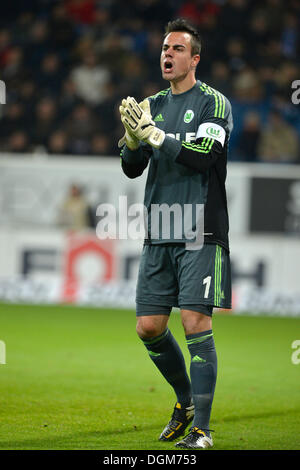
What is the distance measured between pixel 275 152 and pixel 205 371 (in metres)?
9.56

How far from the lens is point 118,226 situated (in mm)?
11766

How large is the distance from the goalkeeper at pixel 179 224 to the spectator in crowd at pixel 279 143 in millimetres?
8783

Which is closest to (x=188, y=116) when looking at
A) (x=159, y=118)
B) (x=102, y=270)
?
(x=159, y=118)

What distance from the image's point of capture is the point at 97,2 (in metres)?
17.0

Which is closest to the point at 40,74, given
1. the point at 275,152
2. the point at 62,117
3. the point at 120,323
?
the point at 62,117

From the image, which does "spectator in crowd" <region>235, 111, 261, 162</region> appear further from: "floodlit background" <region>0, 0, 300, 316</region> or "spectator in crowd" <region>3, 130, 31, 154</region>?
"spectator in crowd" <region>3, 130, 31, 154</region>

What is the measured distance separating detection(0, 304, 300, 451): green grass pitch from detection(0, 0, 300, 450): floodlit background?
2 centimetres

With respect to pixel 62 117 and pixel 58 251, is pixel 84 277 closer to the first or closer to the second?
pixel 58 251

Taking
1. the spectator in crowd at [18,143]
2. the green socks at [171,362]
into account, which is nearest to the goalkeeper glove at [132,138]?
the green socks at [171,362]

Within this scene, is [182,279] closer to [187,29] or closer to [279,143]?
[187,29]

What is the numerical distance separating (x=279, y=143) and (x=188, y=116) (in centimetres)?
902

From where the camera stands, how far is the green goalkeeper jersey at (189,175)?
4.73m

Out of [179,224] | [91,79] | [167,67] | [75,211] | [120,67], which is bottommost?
[179,224]

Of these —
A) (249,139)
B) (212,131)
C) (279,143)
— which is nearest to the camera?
(212,131)
